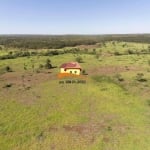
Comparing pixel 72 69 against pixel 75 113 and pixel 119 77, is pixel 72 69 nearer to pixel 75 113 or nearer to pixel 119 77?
pixel 119 77

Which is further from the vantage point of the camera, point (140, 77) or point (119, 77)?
point (119, 77)

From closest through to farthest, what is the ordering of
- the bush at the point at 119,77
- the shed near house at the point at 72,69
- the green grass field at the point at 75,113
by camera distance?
1. the green grass field at the point at 75,113
2. the bush at the point at 119,77
3. the shed near house at the point at 72,69

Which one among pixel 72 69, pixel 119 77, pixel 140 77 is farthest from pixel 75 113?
pixel 140 77

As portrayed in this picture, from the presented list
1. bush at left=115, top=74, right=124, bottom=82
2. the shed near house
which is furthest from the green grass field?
the shed near house

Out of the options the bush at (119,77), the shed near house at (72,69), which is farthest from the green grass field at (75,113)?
the shed near house at (72,69)

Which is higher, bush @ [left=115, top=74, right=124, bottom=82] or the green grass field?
the green grass field

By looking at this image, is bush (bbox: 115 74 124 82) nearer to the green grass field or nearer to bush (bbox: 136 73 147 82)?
the green grass field

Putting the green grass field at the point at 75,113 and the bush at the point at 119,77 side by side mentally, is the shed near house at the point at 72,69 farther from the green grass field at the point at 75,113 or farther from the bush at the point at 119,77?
the bush at the point at 119,77

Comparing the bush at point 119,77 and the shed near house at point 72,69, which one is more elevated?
the shed near house at point 72,69
